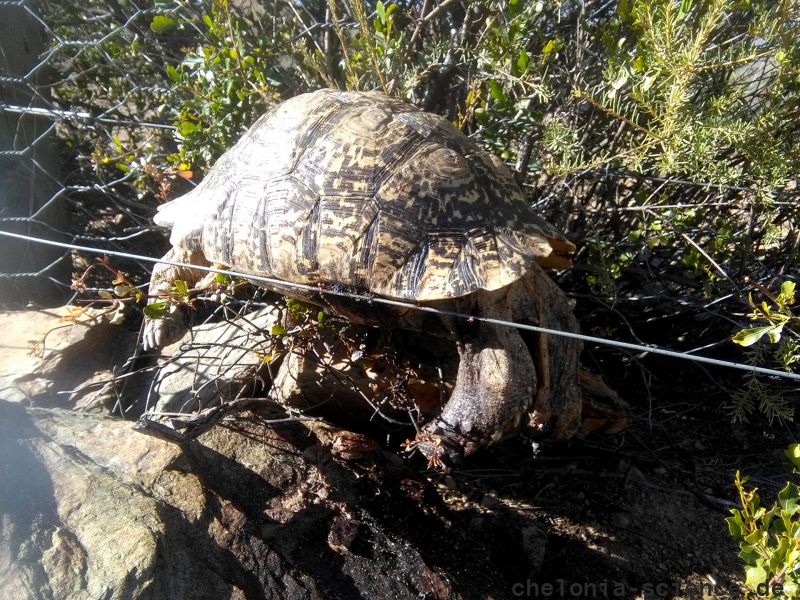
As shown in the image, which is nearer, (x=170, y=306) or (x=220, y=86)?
(x=170, y=306)

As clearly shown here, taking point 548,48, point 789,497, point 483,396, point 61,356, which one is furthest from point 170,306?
point 789,497

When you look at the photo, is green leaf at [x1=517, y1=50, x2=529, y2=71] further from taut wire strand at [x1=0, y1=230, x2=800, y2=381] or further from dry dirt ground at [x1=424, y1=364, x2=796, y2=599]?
dry dirt ground at [x1=424, y1=364, x2=796, y2=599]

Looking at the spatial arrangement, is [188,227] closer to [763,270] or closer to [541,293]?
[541,293]

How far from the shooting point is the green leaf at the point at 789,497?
1335mm

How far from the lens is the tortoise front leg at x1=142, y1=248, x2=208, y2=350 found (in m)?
2.21

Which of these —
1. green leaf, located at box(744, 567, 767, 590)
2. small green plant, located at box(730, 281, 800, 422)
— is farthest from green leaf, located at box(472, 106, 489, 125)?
green leaf, located at box(744, 567, 767, 590)

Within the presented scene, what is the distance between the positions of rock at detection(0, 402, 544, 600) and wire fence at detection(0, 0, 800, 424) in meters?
0.83

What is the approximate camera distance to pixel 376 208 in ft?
5.61

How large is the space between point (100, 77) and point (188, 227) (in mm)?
1817

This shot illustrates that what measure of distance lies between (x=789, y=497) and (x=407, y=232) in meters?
1.27

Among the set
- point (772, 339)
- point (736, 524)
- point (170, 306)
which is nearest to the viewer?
point (736, 524)

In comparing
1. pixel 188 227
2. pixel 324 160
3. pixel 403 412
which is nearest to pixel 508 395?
pixel 403 412

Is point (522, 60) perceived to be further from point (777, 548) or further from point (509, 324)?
point (777, 548)

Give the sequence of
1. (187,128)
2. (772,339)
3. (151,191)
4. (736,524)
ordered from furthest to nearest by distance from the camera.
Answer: (151,191), (187,128), (772,339), (736,524)
